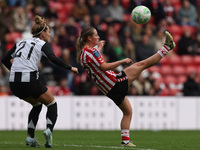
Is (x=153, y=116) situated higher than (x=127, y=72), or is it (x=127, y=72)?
(x=127, y=72)

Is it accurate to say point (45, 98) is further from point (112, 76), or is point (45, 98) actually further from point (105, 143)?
point (105, 143)

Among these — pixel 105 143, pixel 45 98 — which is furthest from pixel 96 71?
pixel 105 143

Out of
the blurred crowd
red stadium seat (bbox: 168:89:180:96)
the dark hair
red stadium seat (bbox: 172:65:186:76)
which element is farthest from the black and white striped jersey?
red stadium seat (bbox: 172:65:186:76)

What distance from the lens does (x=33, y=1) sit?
60.1ft

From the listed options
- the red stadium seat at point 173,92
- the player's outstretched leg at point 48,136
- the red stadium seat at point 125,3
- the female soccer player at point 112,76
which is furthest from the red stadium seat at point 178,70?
the player's outstretched leg at point 48,136

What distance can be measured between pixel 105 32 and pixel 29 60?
10053mm

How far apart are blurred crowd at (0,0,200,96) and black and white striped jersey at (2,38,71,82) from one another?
7305mm

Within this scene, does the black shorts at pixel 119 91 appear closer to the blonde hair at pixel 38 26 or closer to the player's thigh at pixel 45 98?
the player's thigh at pixel 45 98

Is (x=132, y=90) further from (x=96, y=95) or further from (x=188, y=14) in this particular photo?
(x=188, y=14)

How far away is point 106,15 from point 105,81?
10924 millimetres

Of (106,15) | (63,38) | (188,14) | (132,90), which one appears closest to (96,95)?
(132,90)

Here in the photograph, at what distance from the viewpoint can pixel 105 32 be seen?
1742 centimetres

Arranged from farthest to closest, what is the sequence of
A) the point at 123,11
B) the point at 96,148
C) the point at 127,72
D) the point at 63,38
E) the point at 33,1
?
the point at 123,11 < the point at 33,1 < the point at 63,38 < the point at 127,72 < the point at 96,148

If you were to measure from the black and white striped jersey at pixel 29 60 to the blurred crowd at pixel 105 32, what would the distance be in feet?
24.0
